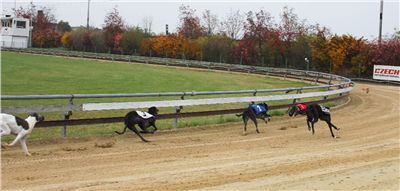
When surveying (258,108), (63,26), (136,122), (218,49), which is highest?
(63,26)

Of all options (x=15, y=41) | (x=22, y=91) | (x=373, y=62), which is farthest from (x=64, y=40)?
(x=22, y=91)

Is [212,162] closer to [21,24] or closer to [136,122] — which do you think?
[136,122]

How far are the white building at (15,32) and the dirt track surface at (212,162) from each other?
3252 inches

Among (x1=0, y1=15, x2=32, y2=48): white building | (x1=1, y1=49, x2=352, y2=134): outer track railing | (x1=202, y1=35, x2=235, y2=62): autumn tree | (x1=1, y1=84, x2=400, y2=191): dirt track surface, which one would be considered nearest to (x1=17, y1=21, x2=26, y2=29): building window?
(x1=0, y1=15, x2=32, y2=48): white building

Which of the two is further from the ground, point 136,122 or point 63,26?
point 63,26

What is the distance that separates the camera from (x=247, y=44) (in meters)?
64.1

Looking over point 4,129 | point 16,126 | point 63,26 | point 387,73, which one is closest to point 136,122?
point 16,126

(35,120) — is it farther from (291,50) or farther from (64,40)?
(64,40)

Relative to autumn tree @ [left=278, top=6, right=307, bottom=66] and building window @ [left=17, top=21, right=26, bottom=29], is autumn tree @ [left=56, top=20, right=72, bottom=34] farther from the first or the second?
autumn tree @ [left=278, top=6, right=307, bottom=66]

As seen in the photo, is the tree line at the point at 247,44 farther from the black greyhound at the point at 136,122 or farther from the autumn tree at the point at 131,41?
the black greyhound at the point at 136,122

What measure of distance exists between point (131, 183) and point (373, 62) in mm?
43193

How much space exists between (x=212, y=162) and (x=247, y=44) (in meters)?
56.1

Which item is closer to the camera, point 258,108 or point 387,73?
point 258,108

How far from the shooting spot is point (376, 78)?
44.4 meters
